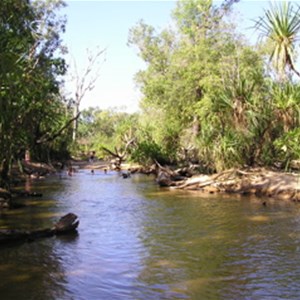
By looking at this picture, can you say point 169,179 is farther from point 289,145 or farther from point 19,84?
point 19,84

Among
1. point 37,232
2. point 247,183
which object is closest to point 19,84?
point 37,232

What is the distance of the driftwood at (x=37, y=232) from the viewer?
992cm

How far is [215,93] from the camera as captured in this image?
23703 millimetres

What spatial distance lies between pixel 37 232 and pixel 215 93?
15.4m

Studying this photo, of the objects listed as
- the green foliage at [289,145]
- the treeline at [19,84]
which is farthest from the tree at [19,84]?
the green foliage at [289,145]

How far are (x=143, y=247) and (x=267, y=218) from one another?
5.12 meters

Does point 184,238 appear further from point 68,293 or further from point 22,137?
point 22,137

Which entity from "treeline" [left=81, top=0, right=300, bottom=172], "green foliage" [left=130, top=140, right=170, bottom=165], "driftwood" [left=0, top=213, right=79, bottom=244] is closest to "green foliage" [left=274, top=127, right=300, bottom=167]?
"treeline" [left=81, top=0, right=300, bottom=172]

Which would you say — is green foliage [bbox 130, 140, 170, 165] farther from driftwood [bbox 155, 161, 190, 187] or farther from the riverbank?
the riverbank

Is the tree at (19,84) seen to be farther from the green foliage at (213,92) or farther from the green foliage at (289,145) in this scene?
the green foliage at (289,145)

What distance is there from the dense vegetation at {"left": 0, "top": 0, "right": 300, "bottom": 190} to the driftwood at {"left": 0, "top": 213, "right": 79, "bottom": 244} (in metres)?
3.63

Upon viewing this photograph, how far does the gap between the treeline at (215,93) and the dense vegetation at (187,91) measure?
0.17 feet

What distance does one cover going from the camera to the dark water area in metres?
7.16

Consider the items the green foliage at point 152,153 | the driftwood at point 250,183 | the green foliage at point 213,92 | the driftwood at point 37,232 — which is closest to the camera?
the driftwood at point 37,232
